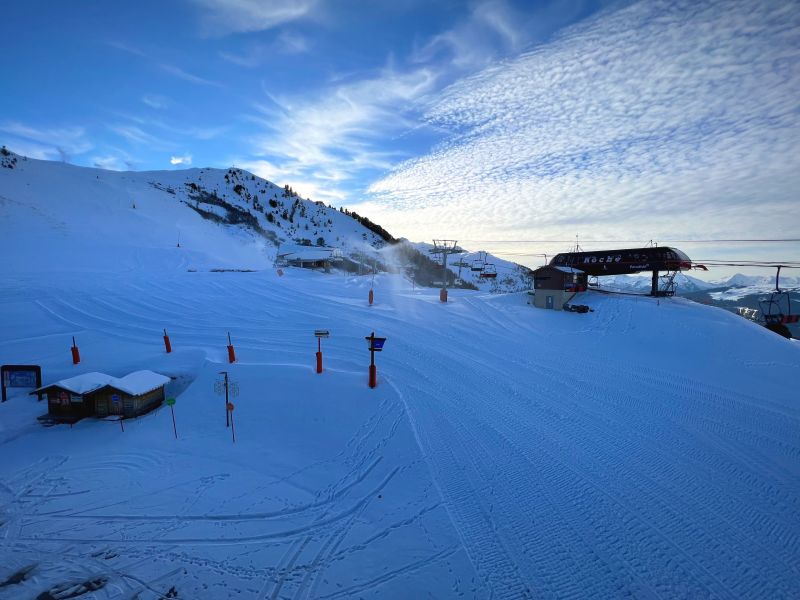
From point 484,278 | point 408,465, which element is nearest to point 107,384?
point 408,465

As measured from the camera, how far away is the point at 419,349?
19469mm

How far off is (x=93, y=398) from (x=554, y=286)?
29624 mm

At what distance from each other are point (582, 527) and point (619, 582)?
49.7 inches

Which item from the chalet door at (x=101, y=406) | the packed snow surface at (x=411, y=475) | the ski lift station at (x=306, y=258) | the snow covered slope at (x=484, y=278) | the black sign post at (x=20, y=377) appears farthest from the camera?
the snow covered slope at (x=484, y=278)

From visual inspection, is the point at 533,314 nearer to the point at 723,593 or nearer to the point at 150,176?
the point at 723,593

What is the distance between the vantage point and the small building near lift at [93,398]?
40.8 ft

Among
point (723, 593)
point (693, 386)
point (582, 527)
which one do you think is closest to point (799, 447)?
point (693, 386)

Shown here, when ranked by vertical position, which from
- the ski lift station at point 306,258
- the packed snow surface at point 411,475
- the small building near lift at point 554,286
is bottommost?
the packed snow surface at point 411,475

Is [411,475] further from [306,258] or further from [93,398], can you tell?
[306,258]

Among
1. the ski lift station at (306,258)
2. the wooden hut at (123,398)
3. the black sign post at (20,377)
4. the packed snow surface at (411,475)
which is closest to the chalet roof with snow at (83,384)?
the wooden hut at (123,398)

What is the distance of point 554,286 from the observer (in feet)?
97.6

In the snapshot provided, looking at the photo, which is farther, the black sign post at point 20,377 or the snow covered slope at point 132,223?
the snow covered slope at point 132,223

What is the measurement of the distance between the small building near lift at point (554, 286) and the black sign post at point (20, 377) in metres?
30.8

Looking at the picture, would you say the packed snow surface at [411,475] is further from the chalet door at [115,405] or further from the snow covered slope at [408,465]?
the chalet door at [115,405]
